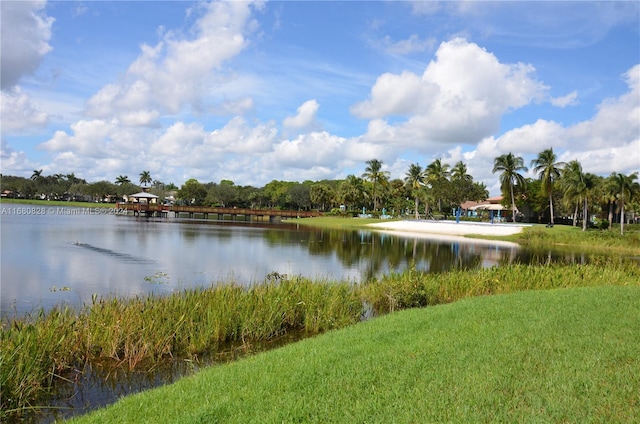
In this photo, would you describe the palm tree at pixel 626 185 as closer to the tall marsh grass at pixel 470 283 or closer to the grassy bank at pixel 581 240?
the grassy bank at pixel 581 240

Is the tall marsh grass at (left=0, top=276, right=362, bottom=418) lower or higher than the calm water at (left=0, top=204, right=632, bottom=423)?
higher

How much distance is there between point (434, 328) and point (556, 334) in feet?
6.96

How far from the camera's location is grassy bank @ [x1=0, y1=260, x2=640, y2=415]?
326 inches

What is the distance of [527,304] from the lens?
460 inches

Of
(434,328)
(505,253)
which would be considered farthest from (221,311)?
(505,253)

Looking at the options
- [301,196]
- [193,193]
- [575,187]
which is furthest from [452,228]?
[193,193]

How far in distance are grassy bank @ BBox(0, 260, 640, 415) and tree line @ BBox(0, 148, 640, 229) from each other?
168 feet

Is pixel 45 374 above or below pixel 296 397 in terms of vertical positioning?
below

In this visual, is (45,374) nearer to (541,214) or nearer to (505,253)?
(505,253)

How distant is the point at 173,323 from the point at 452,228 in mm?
59328

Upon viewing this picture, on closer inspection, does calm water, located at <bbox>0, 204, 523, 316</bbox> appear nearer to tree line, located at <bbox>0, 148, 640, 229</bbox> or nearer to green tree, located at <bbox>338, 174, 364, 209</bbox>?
tree line, located at <bbox>0, 148, 640, 229</bbox>

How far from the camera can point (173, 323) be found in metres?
11.2

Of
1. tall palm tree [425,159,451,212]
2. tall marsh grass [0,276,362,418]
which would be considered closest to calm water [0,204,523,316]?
tall marsh grass [0,276,362,418]

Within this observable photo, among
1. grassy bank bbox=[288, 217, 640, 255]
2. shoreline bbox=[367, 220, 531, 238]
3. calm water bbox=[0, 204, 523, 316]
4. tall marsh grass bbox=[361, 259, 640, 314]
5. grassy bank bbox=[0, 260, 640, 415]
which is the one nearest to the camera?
grassy bank bbox=[0, 260, 640, 415]
